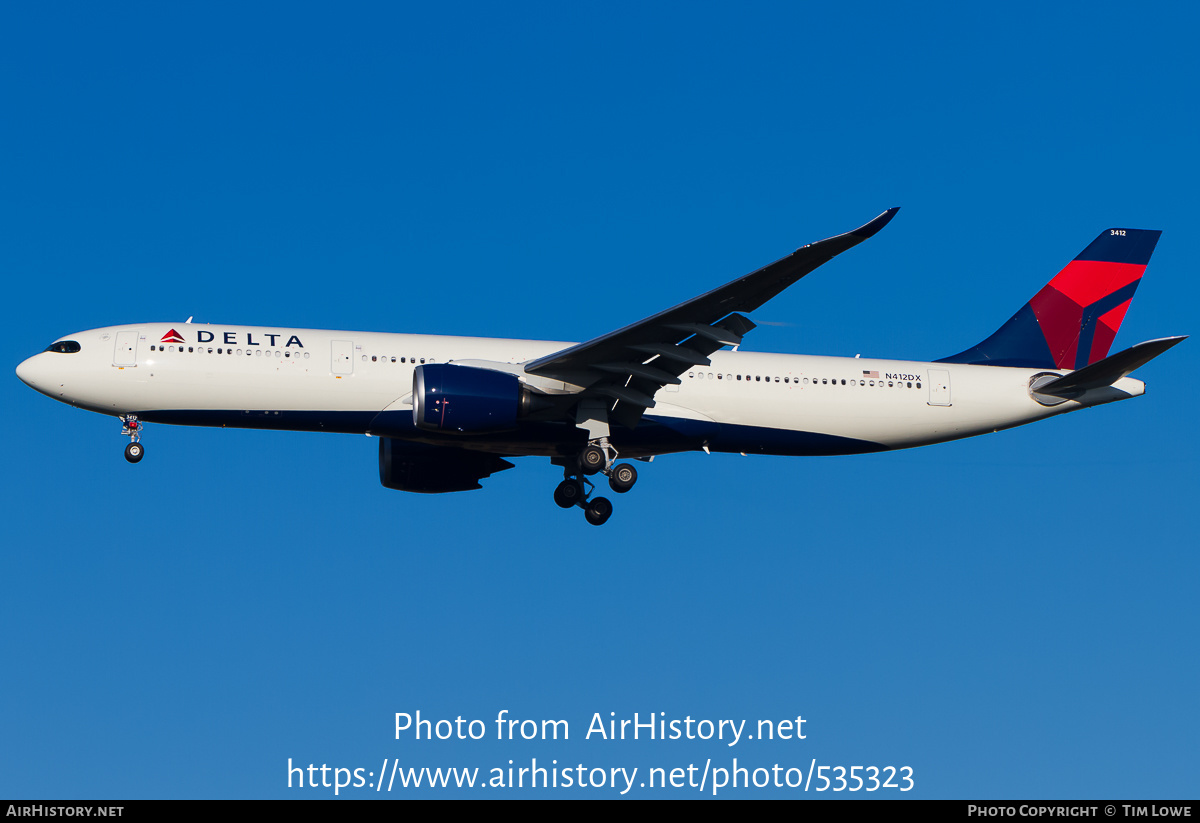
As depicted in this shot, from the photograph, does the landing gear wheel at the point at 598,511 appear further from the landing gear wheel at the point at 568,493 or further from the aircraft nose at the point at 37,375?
the aircraft nose at the point at 37,375

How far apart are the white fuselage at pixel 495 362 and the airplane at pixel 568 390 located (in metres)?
0.04

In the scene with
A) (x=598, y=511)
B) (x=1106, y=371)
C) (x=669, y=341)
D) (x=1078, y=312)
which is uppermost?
(x=1078, y=312)

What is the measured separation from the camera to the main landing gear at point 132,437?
30.3 meters

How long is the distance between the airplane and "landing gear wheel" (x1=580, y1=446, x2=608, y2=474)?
0.12ft

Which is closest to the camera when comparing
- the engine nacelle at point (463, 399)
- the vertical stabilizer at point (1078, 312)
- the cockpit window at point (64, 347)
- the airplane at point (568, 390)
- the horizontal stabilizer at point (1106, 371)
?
the engine nacelle at point (463, 399)

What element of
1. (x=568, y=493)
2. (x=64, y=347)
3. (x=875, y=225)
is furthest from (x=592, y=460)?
(x=64, y=347)

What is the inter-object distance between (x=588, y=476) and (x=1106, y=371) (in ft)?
42.8

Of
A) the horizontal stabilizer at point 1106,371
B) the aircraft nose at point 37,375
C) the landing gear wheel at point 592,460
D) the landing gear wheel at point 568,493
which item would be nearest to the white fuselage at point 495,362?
the aircraft nose at point 37,375

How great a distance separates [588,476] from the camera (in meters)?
32.1

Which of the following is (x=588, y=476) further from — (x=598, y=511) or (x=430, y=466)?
(x=430, y=466)

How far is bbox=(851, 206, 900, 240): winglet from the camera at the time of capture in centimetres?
2384

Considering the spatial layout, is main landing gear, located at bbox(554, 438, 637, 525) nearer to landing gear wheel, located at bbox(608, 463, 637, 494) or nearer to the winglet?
landing gear wheel, located at bbox(608, 463, 637, 494)
